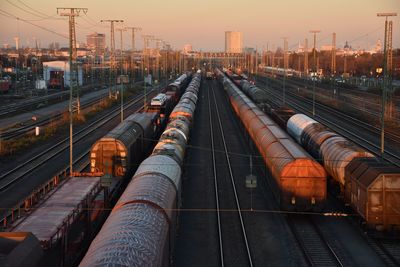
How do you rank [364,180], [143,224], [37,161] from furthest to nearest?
[37,161], [364,180], [143,224]

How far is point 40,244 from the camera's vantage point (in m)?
11.1

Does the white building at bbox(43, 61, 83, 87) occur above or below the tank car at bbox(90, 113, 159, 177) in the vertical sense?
above

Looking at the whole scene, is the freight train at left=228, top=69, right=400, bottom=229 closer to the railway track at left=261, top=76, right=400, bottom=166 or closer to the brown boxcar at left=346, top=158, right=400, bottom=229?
the brown boxcar at left=346, top=158, right=400, bottom=229

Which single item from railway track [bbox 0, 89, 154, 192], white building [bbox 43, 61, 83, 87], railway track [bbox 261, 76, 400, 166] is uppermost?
white building [bbox 43, 61, 83, 87]

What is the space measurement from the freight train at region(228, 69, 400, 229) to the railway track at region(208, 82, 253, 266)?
4495mm

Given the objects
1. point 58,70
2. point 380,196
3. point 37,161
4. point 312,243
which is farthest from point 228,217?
point 58,70

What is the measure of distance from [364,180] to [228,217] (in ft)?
19.2

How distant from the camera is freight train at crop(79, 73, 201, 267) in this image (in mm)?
9508

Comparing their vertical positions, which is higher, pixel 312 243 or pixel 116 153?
pixel 116 153

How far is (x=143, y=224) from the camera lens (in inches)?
441

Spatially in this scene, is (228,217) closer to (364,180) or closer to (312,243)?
(312,243)

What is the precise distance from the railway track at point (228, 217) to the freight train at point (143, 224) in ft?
9.68

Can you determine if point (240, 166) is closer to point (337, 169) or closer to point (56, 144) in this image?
point (337, 169)

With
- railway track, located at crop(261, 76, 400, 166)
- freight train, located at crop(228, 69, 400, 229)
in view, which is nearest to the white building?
railway track, located at crop(261, 76, 400, 166)
